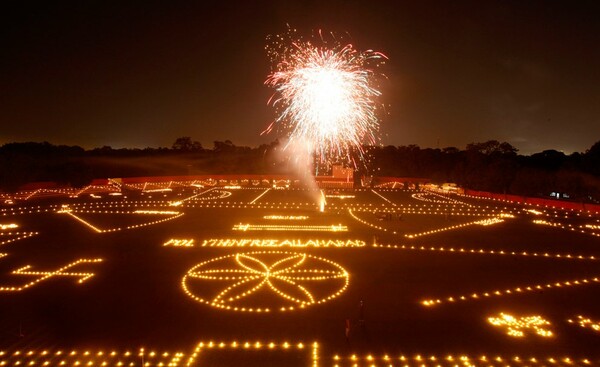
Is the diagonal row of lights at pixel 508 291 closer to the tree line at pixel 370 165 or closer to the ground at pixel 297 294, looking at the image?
the ground at pixel 297 294

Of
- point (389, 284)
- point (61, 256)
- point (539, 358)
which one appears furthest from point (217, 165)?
point (539, 358)

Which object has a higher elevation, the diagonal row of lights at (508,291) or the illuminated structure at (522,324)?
the diagonal row of lights at (508,291)

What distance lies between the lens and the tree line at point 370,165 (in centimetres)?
3722

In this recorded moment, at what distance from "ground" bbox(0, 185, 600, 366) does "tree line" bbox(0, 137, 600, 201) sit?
1512 centimetres

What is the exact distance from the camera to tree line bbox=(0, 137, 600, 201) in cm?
3722

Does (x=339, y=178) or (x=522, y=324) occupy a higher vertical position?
(x=339, y=178)

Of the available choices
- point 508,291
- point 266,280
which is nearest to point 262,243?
point 266,280

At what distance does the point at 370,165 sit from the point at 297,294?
2409 inches

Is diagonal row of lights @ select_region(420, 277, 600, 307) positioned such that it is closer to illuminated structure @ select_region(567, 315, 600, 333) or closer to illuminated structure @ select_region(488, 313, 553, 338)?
illuminated structure @ select_region(488, 313, 553, 338)

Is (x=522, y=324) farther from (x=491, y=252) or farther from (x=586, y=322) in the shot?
(x=491, y=252)

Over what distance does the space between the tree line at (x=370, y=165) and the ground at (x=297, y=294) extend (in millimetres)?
15118

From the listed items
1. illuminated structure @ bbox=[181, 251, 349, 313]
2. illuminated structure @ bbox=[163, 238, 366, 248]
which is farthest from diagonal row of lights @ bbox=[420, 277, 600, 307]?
illuminated structure @ bbox=[163, 238, 366, 248]

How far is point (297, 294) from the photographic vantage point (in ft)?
39.1

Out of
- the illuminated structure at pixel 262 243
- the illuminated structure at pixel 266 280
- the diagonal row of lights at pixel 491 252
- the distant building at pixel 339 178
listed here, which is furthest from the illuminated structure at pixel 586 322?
the distant building at pixel 339 178
